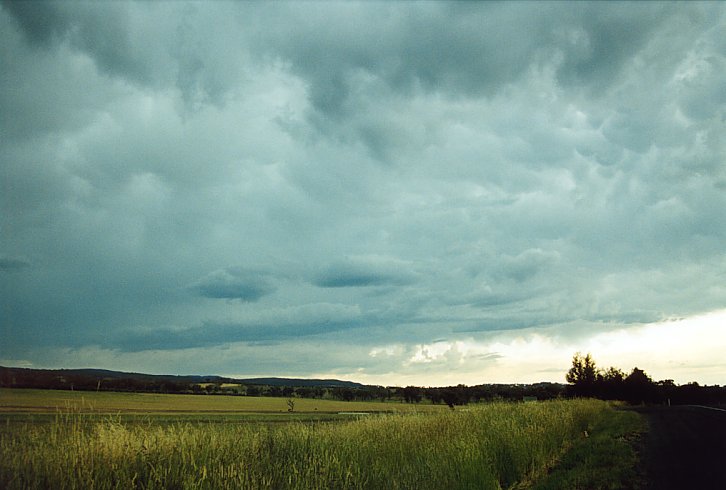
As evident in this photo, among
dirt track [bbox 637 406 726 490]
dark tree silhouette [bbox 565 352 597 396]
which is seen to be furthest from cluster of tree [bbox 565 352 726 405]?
dirt track [bbox 637 406 726 490]

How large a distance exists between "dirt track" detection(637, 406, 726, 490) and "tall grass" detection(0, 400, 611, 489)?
10.9 feet

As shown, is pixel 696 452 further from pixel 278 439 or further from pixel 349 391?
pixel 349 391

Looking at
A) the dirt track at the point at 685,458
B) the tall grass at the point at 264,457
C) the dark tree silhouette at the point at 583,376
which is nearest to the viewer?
the tall grass at the point at 264,457

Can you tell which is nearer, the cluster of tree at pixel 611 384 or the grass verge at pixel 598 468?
the grass verge at pixel 598 468

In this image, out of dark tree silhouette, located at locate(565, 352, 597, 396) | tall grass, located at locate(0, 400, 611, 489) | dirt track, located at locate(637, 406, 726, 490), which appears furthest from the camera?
dark tree silhouette, located at locate(565, 352, 597, 396)

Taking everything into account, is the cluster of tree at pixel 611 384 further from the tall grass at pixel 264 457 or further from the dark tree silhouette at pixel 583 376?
the tall grass at pixel 264 457

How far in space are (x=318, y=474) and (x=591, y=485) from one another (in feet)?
24.4

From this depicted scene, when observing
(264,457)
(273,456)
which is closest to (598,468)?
(273,456)

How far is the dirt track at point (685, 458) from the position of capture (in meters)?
13.0

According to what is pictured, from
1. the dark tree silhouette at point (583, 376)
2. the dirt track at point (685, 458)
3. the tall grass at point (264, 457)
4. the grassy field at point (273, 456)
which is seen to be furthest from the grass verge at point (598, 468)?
the dark tree silhouette at point (583, 376)

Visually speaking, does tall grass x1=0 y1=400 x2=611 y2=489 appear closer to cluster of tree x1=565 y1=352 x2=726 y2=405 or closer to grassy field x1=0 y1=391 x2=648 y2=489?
grassy field x1=0 y1=391 x2=648 y2=489

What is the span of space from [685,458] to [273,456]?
45.5 feet

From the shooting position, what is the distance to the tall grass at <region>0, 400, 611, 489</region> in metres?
7.69

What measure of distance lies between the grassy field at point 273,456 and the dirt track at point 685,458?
1.54 meters
